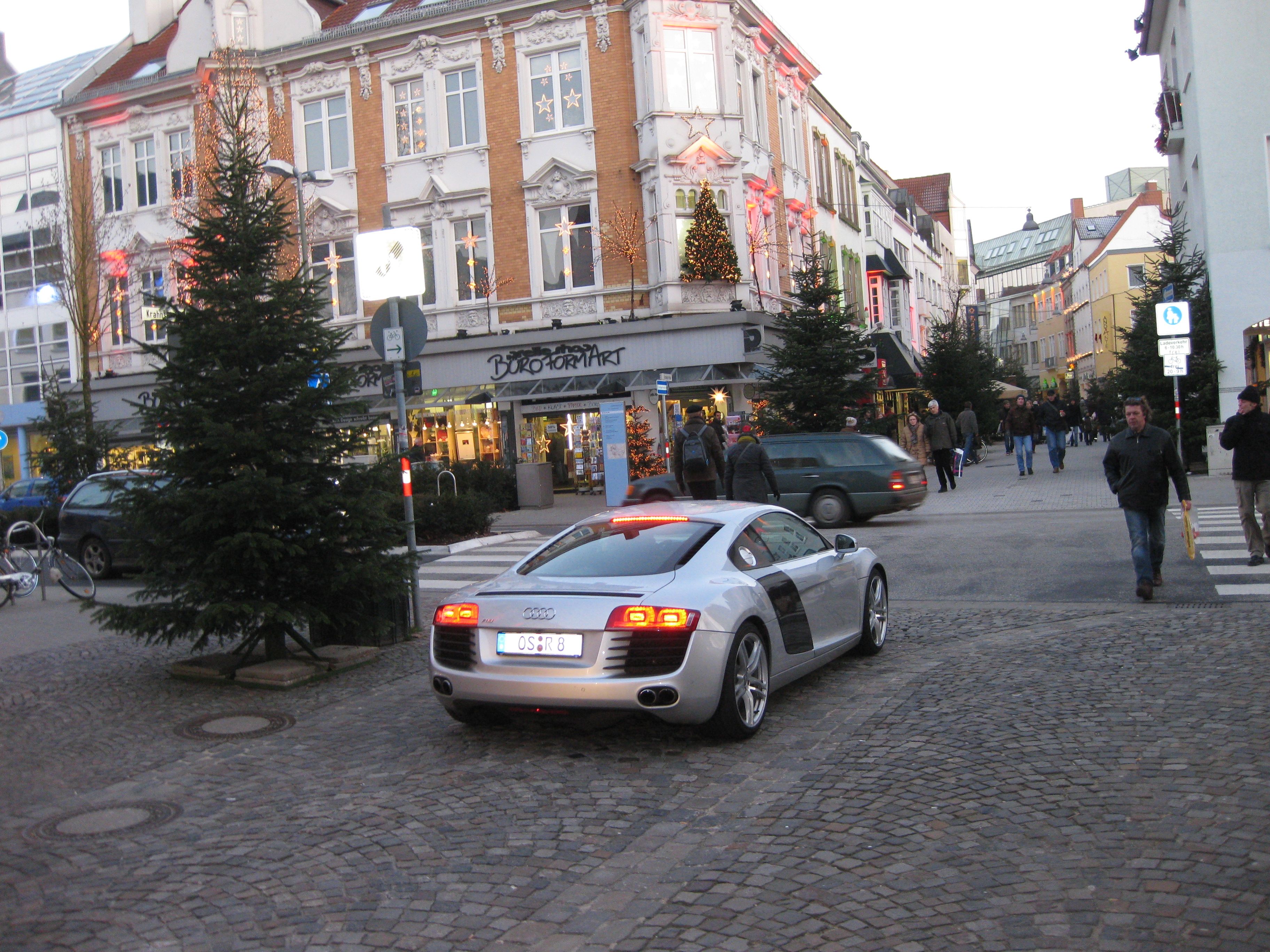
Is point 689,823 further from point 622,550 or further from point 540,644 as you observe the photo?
point 622,550

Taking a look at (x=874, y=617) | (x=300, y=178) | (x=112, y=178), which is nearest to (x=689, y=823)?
(x=874, y=617)

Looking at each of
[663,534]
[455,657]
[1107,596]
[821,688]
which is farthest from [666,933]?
[1107,596]

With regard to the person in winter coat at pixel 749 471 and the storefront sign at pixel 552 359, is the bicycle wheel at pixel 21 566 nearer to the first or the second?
the person in winter coat at pixel 749 471

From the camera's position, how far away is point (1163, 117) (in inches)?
1165

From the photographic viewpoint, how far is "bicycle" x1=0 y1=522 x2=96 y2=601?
13875mm

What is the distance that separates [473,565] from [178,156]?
25138mm

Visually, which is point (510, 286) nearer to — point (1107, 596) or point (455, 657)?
point (1107, 596)

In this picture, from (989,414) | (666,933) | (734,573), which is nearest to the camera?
(666,933)

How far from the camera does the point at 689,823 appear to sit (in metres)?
5.00

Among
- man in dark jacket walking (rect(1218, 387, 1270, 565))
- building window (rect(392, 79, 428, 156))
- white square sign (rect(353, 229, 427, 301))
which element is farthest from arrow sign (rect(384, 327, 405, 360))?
building window (rect(392, 79, 428, 156))

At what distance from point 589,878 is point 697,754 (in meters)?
1.75

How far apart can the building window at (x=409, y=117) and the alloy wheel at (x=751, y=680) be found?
27.5 metres

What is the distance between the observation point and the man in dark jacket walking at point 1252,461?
11.3 m

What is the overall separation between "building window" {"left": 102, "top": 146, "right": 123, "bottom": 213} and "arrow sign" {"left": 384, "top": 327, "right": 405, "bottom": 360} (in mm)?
30460
